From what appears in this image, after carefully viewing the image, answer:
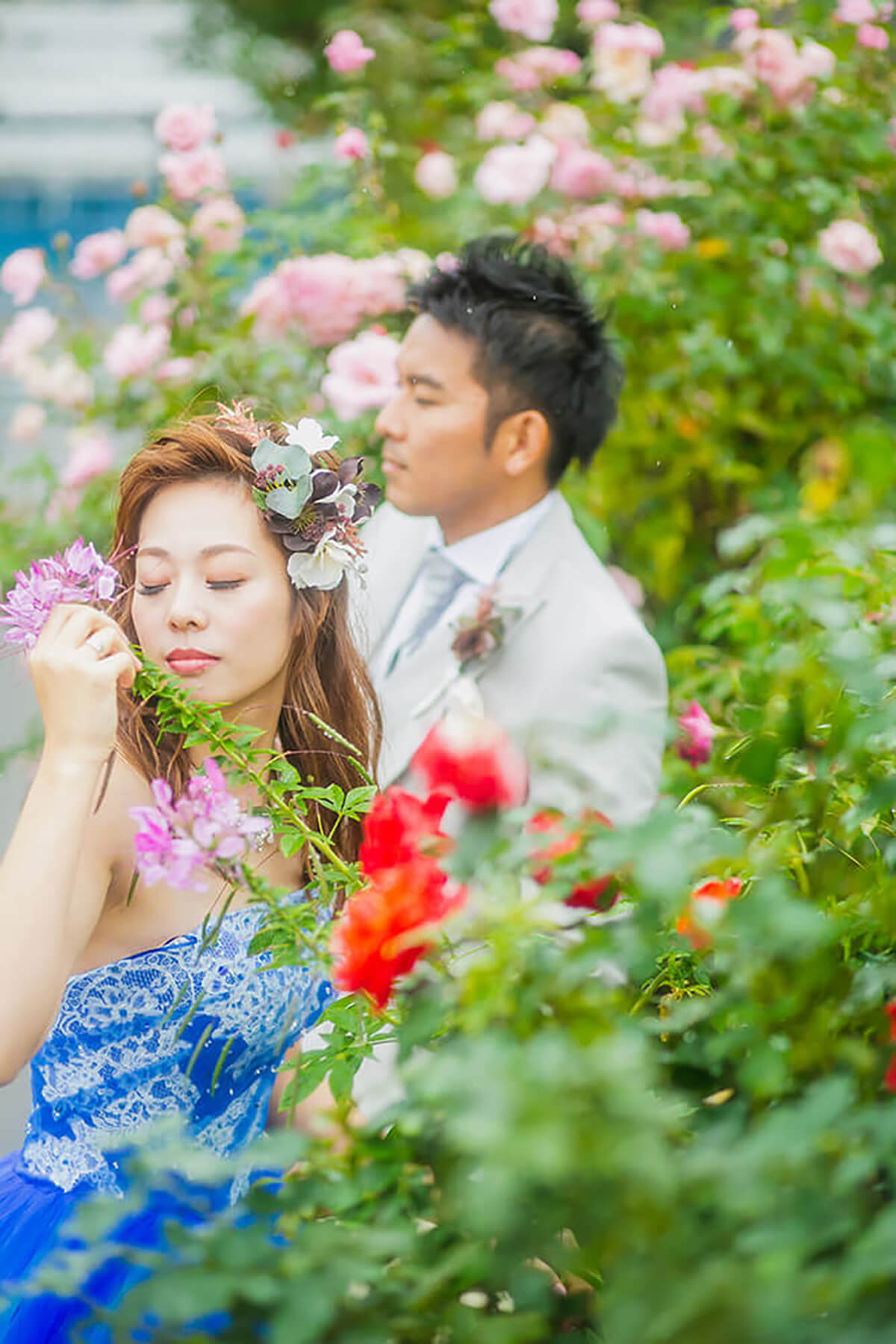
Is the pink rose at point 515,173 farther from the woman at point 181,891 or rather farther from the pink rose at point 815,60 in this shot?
the woman at point 181,891

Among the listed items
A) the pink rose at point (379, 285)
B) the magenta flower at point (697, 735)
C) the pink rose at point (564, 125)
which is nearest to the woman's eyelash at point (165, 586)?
the magenta flower at point (697, 735)

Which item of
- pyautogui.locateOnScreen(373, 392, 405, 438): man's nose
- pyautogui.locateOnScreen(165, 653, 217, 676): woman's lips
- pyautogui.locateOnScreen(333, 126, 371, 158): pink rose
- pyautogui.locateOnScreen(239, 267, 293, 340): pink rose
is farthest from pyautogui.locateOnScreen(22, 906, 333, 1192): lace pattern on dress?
pyautogui.locateOnScreen(333, 126, 371, 158): pink rose

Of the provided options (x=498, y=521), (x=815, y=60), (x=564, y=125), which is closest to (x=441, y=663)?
(x=498, y=521)

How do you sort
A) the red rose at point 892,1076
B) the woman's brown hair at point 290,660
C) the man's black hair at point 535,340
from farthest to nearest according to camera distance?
the man's black hair at point 535,340, the woman's brown hair at point 290,660, the red rose at point 892,1076

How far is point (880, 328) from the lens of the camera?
2.86 meters

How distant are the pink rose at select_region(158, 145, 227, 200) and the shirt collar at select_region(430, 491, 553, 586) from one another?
4.01 ft

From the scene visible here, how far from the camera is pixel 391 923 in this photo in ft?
2.11

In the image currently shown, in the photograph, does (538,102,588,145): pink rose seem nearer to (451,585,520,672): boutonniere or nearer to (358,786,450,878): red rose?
(451,585,520,672): boutonniere

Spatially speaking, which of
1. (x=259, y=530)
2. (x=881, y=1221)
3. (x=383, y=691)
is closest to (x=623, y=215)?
(x=383, y=691)

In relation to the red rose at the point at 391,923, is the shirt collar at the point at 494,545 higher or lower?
lower

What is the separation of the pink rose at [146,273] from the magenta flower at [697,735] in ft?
5.97

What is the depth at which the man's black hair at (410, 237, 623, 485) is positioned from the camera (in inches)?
81.7

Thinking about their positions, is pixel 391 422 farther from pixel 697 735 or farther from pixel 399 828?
pixel 399 828

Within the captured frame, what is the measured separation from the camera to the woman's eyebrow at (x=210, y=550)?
122cm
